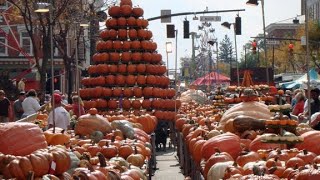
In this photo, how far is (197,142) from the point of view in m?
13.7

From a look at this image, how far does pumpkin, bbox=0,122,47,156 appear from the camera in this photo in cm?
924

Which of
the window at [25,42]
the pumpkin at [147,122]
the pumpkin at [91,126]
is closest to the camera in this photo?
the pumpkin at [91,126]

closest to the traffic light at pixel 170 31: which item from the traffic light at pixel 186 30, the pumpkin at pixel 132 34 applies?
the traffic light at pixel 186 30

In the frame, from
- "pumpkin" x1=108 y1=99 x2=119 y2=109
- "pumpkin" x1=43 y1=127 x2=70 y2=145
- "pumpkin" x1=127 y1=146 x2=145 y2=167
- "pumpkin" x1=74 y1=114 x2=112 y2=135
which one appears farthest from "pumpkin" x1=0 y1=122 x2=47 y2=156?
"pumpkin" x1=108 y1=99 x2=119 y2=109

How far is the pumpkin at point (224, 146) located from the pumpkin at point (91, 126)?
335 centimetres

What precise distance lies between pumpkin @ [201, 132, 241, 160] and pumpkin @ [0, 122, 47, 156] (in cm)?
299

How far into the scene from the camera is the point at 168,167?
71.4 feet

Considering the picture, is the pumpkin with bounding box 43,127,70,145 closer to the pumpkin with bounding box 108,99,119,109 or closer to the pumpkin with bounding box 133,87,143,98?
the pumpkin with bounding box 108,99,119,109

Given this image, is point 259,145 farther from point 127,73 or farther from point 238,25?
point 238,25

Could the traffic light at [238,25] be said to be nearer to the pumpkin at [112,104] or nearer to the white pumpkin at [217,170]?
the pumpkin at [112,104]

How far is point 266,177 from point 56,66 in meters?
57.0

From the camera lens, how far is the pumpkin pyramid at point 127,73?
25969mm

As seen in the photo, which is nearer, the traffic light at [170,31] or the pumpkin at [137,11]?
the pumpkin at [137,11]

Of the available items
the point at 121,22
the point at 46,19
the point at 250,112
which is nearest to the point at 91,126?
the point at 250,112
